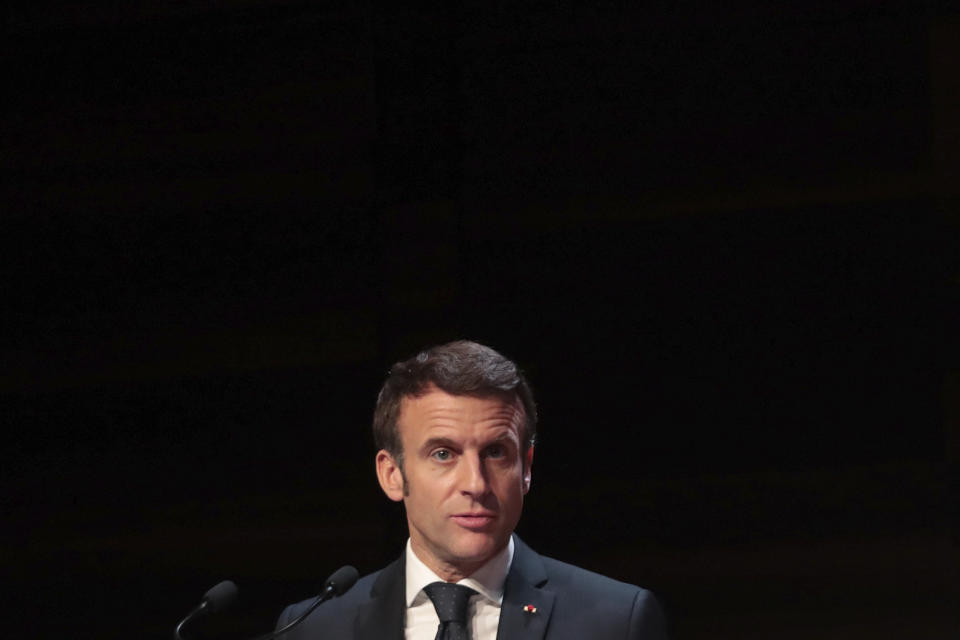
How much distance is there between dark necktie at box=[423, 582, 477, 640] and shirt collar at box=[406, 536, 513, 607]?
2cm

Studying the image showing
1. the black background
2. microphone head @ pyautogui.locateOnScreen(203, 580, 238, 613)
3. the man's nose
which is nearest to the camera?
microphone head @ pyautogui.locateOnScreen(203, 580, 238, 613)

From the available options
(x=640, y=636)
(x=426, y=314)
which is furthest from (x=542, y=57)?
(x=640, y=636)

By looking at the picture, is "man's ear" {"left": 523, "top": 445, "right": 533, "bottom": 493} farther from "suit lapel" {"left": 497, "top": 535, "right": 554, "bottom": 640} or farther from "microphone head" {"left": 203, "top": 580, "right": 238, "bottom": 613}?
"microphone head" {"left": 203, "top": 580, "right": 238, "bottom": 613}

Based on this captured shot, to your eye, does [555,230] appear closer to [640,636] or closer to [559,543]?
[559,543]

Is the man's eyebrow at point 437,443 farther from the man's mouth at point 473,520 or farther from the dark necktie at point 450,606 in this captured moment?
the dark necktie at point 450,606

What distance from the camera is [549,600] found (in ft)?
6.80

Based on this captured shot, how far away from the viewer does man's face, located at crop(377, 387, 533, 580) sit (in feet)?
6.52

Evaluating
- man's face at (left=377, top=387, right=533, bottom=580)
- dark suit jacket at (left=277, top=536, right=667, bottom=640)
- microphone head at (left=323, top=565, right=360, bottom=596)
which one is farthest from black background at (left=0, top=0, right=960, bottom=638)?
microphone head at (left=323, top=565, right=360, bottom=596)

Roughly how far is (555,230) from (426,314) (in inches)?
17.5

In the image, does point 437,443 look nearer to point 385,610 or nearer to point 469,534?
point 469,534

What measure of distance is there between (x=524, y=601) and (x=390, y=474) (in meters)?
0.34

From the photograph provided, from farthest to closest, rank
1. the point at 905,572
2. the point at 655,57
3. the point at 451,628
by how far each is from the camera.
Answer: the point at 655,57 → the point at 905,572 → the point at 451,628

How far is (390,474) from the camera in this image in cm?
214

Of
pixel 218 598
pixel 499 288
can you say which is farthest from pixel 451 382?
pixel 499 288
